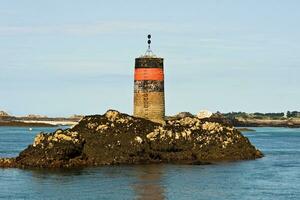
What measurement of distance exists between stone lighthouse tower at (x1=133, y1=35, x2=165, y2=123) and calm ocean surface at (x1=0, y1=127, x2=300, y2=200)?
339 inches

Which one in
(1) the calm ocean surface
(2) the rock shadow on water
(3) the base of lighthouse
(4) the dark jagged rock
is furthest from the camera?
(3) the base of lighthouse

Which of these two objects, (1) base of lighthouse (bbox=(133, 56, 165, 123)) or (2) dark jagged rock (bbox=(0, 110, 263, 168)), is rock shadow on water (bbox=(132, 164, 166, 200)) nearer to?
(2) dark jagged rock (bbox=(0, 110, 263, 168))

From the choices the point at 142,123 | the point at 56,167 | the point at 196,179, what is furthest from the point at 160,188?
the point at 142,123

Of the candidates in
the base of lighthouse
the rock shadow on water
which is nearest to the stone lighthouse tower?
the base of lighthouse

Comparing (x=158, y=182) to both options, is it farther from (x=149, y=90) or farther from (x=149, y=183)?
(x=149, y=90)

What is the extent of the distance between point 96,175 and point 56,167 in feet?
22.1

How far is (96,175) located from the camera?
194 ft

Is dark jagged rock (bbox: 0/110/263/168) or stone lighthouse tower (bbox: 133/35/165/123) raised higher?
stone lighthouse tower (bbox: 133/35/165/123)

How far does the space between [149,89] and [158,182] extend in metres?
18.8

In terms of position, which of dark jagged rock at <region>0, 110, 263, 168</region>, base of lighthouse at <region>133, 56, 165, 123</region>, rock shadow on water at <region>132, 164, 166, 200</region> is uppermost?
base of lighthouse at <region>133, 56, 165, 123</region>

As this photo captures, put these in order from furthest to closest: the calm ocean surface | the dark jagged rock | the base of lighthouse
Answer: the base of lighthouse → the dark jagged rock → the calm ocean surface

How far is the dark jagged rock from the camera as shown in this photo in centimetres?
6588

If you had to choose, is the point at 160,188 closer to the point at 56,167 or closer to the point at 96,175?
the point at 96,175

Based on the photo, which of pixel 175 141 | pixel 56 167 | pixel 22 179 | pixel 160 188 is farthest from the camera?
pixel 175 141
